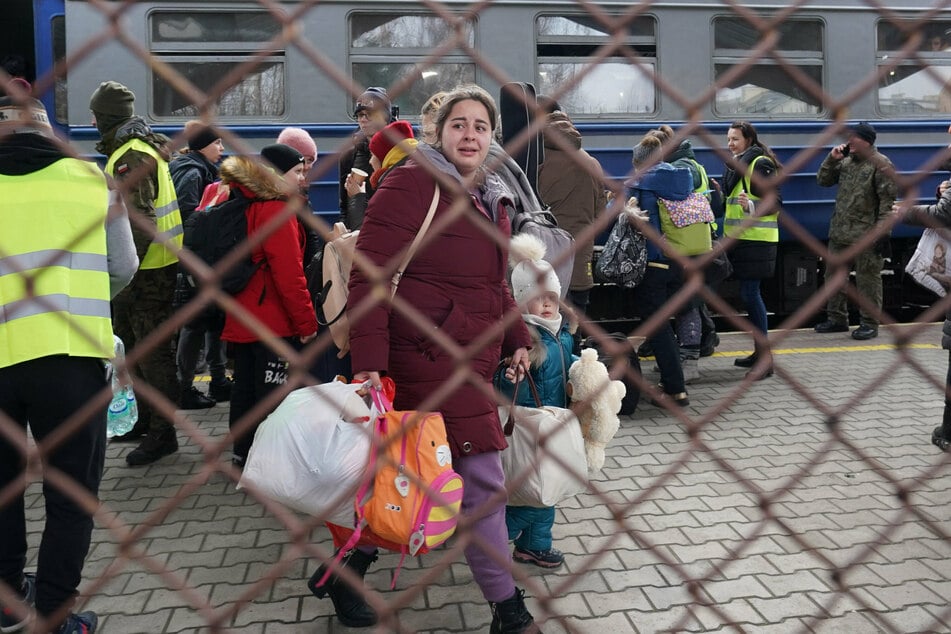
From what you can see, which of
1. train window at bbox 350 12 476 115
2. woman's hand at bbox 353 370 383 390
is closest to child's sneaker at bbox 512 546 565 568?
woman's hand at bbox 353 370 383 390

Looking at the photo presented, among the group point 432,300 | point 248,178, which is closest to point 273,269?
point 248,178

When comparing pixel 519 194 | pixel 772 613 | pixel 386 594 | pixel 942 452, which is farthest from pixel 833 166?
pixel 386 594

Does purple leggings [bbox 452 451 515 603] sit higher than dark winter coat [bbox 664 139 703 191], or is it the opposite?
dark winter coat [bbox 664 139 703 191]

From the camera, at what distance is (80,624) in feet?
8.80

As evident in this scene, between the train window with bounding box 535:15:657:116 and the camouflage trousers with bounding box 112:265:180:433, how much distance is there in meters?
3.67

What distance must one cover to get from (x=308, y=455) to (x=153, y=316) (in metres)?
2.76

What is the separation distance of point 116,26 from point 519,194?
2456mm

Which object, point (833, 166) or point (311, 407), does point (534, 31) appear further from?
point (311, 407)

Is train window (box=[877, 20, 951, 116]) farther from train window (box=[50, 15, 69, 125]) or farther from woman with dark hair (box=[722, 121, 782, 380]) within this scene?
train window (box=[50, 15, 69, 125])

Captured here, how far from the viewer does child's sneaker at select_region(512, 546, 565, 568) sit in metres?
3.22

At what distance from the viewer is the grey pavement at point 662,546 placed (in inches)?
111

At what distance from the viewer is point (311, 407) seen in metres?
2.16

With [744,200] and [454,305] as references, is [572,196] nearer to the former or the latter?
[744,200]

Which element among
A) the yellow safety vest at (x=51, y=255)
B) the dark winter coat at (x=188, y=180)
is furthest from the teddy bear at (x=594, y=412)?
the dark winter coat at (x=188, y=180)
